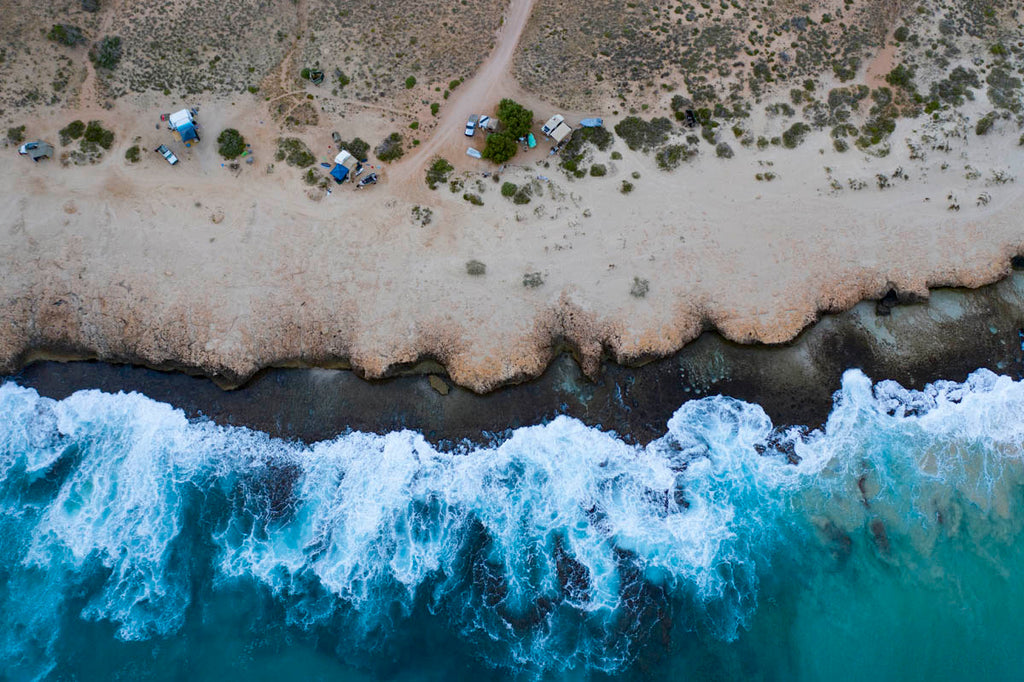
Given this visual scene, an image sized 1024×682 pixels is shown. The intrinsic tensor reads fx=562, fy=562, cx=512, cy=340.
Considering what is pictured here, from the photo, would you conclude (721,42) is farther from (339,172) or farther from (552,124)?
(339,172)

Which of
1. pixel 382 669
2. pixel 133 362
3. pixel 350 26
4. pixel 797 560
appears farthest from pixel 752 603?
pixel 350 26

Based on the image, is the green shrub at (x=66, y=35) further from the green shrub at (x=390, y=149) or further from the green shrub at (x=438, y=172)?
the green shrub at (x=438, y=172)

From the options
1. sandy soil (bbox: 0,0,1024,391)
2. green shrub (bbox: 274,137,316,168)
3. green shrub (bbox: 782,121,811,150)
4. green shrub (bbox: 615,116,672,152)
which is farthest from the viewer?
green shrub (bbox: 782,121,811,150)

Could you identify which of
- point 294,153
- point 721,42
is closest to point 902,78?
point 721,42

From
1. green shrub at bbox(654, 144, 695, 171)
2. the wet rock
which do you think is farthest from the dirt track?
the wet rock

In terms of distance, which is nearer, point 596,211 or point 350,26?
point 596,211

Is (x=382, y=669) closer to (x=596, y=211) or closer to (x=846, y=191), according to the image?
(x=596, y=211)

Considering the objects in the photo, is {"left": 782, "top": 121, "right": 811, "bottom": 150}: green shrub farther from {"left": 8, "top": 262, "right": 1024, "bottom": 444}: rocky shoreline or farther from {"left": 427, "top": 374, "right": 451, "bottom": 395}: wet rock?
{"left": 427, "top": 374, "right": 451, "bottom": 395}: wet rock
